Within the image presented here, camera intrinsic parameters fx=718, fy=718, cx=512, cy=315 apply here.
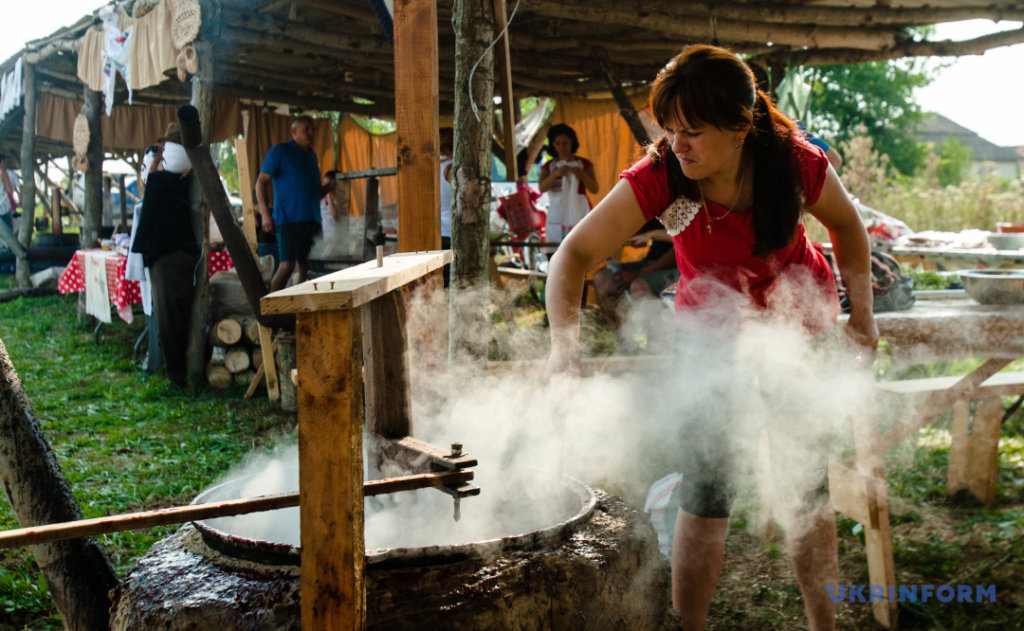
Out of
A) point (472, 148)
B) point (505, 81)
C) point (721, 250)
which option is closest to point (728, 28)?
point (505, 81)

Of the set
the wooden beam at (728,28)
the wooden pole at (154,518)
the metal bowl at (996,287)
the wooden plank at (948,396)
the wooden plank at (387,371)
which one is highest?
the wooden beam at (728,28)

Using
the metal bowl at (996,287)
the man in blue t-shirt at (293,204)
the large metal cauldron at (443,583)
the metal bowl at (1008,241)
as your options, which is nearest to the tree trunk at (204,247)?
the man in blue t-shirt at (293,204)

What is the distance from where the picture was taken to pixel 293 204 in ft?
22.0

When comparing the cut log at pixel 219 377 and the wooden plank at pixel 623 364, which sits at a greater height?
the wooden plank at pixel 623 364

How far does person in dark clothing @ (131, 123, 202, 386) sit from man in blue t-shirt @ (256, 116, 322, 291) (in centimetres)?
75

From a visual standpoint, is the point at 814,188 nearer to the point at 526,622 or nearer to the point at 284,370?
the point at 526,622

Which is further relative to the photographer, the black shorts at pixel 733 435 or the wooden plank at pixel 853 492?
the wooden plank at pixel 853 492

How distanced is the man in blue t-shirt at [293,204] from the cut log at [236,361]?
2.33 ft

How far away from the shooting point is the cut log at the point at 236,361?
22.3ft

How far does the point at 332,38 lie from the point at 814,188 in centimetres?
615

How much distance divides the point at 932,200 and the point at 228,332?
10213 mm

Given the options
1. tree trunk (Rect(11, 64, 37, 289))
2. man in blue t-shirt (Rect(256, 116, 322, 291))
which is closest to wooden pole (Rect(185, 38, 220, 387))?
man in blue t-shirt (Rect(256, 116, 322, 291))

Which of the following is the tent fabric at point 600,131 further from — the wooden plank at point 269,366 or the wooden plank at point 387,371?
the wooden plank at point 387,371

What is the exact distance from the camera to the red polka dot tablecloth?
23.9ft
